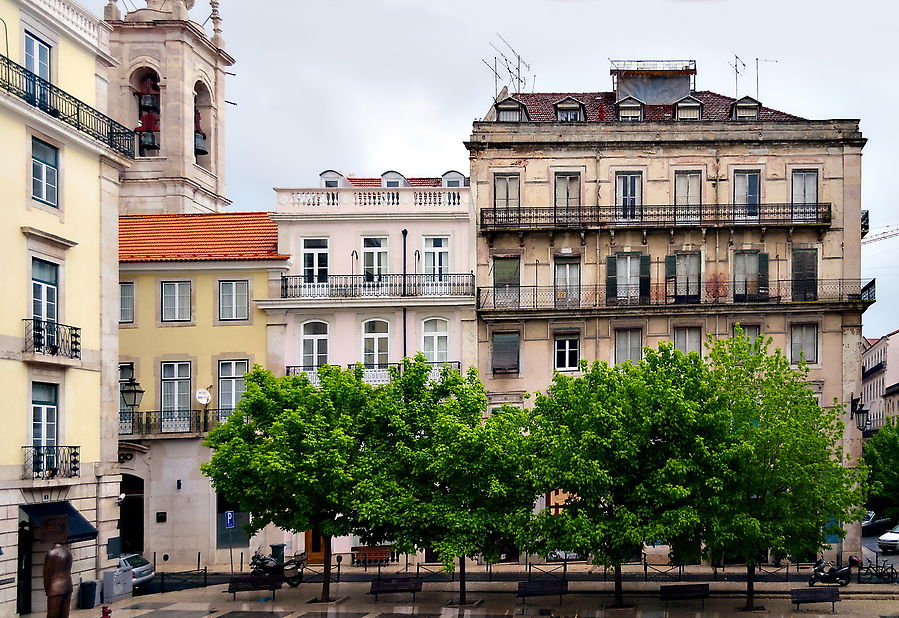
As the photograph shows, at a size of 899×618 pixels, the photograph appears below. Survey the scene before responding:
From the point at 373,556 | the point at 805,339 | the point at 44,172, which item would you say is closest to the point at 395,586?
Result: the point at 373,556

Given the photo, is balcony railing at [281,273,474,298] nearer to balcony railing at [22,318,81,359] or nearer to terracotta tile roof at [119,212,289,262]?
terracotta tile roof at [119,212,289,262]

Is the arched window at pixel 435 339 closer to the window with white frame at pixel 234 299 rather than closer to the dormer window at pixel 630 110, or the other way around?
the window with white frame at pixel 234 299

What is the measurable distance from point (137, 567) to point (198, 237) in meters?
15.4

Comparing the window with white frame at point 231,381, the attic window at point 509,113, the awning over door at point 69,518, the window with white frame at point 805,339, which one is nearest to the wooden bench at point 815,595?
the window with white frame at point 805,339

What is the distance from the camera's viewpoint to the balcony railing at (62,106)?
111 feet

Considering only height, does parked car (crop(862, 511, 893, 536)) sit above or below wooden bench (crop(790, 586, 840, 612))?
below

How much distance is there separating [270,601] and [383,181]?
20.1 metres

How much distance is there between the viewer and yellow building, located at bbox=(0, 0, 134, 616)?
33656mm

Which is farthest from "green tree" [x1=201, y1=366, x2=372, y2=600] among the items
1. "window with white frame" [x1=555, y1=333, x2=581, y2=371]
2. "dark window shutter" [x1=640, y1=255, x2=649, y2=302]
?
"dark window shutter" [x1=640, y1=255, x2=649, y2=302]

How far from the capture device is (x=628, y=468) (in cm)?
3653

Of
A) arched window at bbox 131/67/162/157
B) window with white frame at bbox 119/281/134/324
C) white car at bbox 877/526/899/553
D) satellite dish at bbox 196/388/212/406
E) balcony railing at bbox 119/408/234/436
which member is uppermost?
arched window at bbox 131/67/162/157

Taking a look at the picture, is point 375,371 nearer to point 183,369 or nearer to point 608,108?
point 183,369

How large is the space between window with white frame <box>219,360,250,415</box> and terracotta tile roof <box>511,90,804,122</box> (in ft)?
54.5

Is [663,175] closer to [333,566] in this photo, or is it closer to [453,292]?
[453,292]
